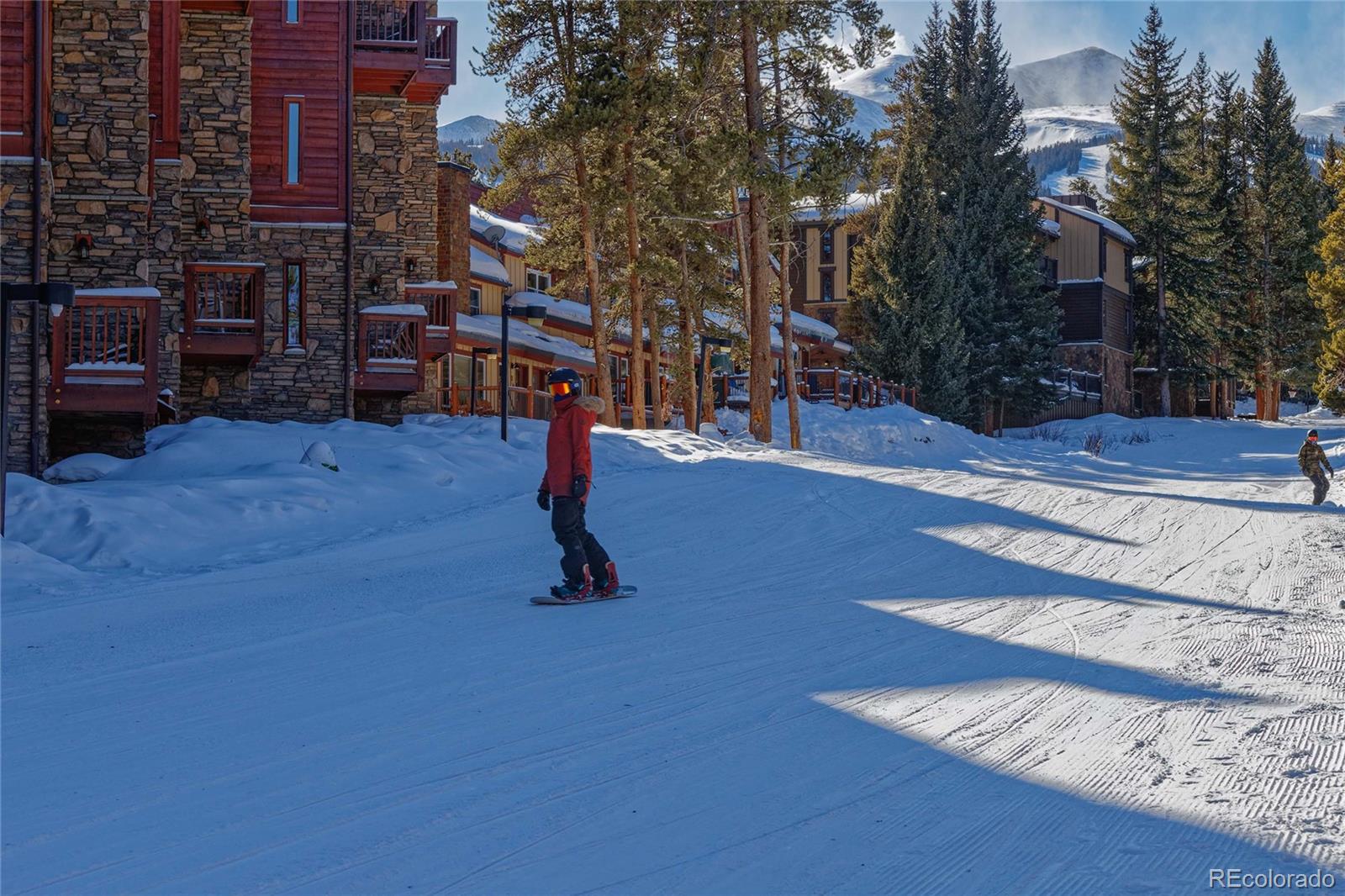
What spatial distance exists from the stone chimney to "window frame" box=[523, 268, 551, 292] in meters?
9.17

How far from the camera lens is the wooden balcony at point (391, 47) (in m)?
24.6

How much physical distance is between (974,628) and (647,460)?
11.3 m

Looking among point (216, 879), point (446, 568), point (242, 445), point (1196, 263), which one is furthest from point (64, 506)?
point (1196, 263)

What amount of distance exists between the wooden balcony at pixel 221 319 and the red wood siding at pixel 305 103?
79.8 inches

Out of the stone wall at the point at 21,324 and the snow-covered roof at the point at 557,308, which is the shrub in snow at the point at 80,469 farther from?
the snow-covered roof at the point at 557,308

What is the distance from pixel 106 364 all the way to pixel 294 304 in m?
6.90

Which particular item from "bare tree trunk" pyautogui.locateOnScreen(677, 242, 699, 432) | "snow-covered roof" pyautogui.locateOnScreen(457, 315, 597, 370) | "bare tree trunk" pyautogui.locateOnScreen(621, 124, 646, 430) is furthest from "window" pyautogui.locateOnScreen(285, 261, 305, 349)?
"bare tree trunk" pyautogui.locateOnScreen(677, 242, 699, 432)

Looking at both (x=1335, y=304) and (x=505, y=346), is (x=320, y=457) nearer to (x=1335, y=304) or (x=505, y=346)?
(x=505, y=346)

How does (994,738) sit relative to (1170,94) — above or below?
below

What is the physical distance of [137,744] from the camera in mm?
6090

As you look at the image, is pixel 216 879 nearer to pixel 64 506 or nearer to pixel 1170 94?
pixel 64 506

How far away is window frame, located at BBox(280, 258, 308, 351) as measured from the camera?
2342 centimetres

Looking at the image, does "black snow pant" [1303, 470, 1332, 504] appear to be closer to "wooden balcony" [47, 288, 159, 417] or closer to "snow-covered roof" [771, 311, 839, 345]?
"wooden balcony" [47, 288, 159, 417]

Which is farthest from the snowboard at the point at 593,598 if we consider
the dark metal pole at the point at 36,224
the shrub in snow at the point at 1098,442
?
the shrub in snow at the point at 1098,442
